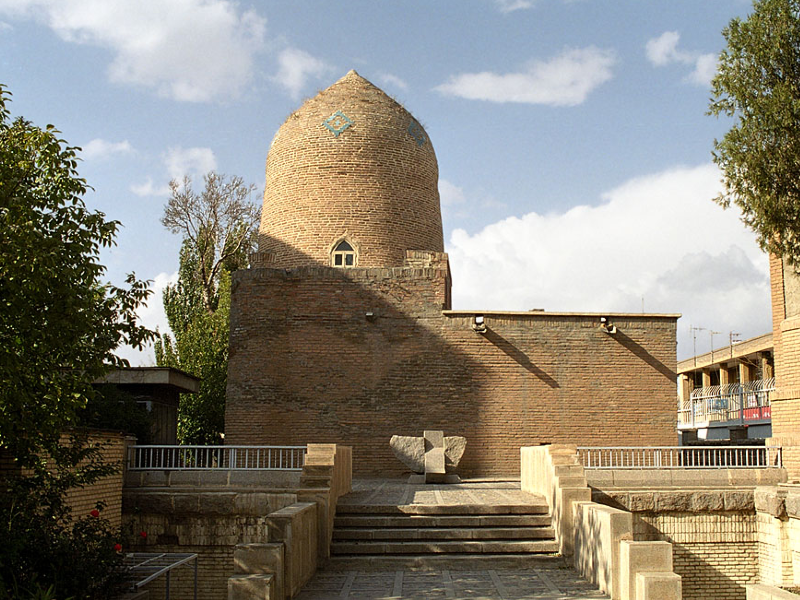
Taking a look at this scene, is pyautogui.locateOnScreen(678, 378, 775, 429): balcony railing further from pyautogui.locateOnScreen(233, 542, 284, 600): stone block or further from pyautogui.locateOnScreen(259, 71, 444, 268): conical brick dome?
pyautogui.locateOnScreen(233, 542, 284, 600): stone block

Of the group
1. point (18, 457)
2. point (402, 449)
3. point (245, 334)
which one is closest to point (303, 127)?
point (245, 334)

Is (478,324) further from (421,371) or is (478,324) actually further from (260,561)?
(260,561)

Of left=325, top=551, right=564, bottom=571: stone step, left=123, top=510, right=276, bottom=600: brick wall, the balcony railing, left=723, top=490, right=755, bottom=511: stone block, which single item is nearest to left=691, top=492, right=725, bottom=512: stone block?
left=723, top=490, right=755, bottom=511: stone block

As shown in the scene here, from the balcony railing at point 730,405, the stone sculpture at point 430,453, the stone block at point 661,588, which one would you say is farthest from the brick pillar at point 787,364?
the balcony railing at point 730,405

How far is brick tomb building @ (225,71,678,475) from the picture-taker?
18734mm

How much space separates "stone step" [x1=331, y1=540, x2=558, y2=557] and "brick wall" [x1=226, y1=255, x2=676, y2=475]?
8.27 metres

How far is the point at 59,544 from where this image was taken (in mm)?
8102

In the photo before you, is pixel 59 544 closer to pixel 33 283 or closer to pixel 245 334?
pixel 33 283

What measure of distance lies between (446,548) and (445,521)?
0.66 metres

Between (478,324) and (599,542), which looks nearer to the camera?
(599,542)

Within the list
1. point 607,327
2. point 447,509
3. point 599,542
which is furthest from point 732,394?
point 599,542

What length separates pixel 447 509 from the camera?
11008 mm

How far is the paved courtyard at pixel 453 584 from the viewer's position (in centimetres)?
814

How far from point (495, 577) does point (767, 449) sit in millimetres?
9058
